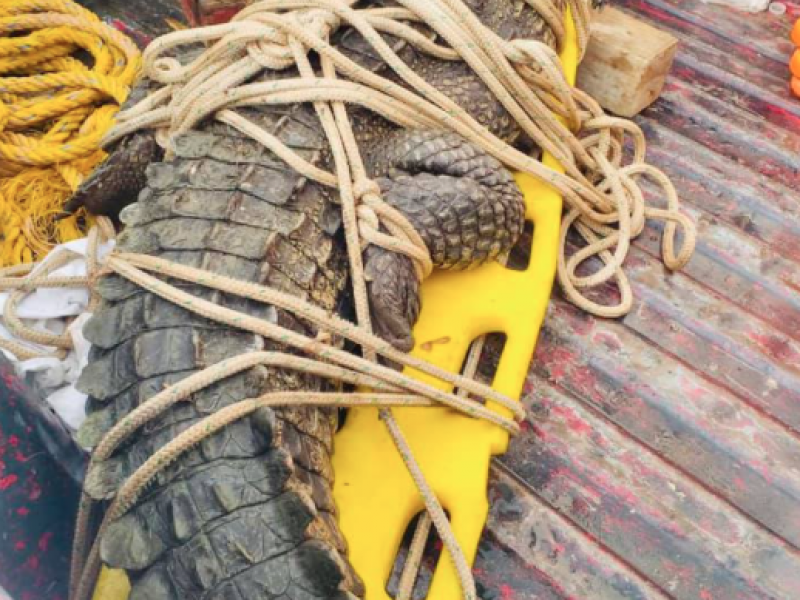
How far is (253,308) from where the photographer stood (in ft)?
4.39

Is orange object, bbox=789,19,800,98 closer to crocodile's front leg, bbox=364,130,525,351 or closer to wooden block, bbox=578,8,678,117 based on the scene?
wooden block, bbox=578,8,678,117

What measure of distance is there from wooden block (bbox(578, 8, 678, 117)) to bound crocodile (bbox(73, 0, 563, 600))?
65 cm

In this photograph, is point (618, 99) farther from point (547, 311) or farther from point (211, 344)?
point (211, 344)

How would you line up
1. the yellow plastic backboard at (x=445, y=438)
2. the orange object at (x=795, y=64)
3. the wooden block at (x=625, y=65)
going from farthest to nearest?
1. the orange object at (x=795, y=64)
2. the wooden block at (x=625, y=65)
3. the yellow plastic backboard at (x=445, y=438)

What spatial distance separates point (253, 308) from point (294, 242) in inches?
8.3

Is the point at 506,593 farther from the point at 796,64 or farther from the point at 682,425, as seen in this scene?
the point at 796,64

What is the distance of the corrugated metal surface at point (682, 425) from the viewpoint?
1530 mm

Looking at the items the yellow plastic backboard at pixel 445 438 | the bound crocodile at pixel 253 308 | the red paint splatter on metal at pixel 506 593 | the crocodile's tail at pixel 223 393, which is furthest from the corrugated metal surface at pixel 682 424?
the crocodile's tail at pixel 223 393

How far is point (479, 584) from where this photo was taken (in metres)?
1.50

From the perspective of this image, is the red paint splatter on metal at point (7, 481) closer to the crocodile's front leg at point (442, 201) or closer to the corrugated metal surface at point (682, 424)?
the crocodile's front leg at point (442, 201)

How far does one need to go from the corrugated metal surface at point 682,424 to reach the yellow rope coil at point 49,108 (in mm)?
1569

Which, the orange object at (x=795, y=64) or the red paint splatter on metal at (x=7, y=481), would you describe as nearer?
the red paint splatter on metal at (x=7, y=481)

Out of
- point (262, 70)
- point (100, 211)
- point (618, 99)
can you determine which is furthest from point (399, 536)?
point (618, 99)

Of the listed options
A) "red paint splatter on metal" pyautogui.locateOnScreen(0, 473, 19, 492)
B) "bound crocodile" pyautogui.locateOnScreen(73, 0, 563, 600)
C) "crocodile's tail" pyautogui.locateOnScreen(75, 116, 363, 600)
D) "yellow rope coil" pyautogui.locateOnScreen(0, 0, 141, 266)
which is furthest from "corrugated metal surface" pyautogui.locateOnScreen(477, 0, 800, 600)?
"yellow rope coil" pyautogui.locateOnScreen(0, 0, 141, 266)
